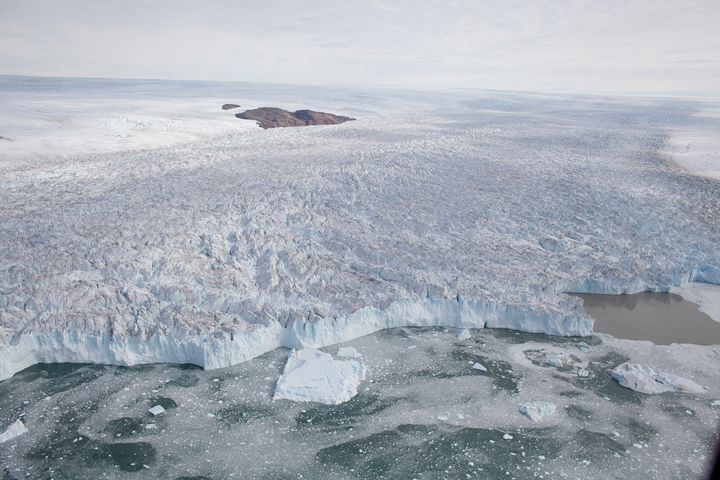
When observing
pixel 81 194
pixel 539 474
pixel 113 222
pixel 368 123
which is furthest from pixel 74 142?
pixel 539 474

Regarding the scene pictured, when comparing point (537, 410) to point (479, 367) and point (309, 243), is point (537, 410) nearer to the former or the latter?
point (479, 367)

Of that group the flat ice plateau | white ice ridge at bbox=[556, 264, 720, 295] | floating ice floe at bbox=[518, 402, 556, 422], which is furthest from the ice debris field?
white ice ridge at bbox=[556, 264, 720, 295]

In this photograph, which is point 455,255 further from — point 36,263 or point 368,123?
point 368,123

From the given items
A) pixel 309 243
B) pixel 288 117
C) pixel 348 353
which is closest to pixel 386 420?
pixel 348 353

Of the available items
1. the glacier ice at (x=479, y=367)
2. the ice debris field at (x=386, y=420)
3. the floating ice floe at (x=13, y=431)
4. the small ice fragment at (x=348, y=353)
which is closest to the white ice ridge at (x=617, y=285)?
the ice debris field at (x=386, y=420)

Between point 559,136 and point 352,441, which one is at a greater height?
point 559,136
